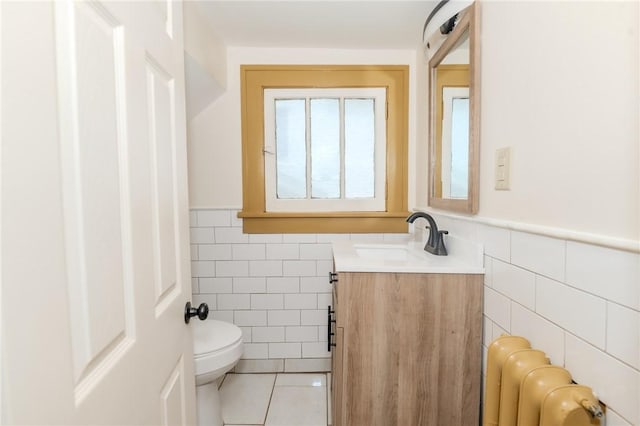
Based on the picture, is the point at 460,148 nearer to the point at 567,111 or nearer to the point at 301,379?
the point at 567,111

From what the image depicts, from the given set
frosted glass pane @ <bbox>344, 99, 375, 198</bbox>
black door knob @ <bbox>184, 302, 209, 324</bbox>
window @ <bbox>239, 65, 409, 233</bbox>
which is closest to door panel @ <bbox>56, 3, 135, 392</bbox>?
black door knob @ <bbox>184, 302, 209, 324</bbox>

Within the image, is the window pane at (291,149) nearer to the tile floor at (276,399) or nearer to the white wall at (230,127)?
the white wall at (230,127)

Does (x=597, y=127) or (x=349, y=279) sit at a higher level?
(x=597, y=127)

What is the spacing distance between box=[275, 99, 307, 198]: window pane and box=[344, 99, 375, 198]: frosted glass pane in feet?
0.92

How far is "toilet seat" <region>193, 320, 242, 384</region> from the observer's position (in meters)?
1.43

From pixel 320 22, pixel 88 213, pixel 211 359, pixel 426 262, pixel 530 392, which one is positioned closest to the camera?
pixel 88 213

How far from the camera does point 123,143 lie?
0.65 meters

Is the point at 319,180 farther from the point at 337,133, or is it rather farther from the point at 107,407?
the point at 107,407

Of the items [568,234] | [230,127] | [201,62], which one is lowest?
[568,234]

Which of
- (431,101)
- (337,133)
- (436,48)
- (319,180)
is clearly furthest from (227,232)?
(436,48)

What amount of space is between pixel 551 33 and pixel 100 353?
121 cm

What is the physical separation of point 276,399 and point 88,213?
1.77 meters

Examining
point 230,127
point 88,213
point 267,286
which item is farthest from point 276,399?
point 88,213

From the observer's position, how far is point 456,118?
1.47 meters
